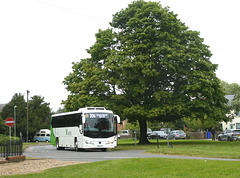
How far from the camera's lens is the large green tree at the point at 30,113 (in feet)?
255

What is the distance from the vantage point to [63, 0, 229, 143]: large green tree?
35562mm

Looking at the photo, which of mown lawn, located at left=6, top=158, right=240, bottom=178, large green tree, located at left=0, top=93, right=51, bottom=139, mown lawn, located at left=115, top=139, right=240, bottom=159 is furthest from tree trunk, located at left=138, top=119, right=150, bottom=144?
large green tree, located at left=0, top=93, right=51, bottom=139

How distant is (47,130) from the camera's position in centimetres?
8400

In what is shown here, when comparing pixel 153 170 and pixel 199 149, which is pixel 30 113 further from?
pixel 153 170

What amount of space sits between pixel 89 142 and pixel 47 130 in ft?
186

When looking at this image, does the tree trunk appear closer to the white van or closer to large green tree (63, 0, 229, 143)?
large green tree (63, 0, 229, 143)

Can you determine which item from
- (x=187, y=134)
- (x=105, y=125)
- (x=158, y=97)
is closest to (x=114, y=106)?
(x=158, y=97)

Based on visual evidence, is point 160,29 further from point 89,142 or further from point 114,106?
point 89,142

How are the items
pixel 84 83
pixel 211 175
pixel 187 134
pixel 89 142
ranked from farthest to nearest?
pixel 187 134 < pixel 84 83 < pixel 89 142 < pixel 211 175

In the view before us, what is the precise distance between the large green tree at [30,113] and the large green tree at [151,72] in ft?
132

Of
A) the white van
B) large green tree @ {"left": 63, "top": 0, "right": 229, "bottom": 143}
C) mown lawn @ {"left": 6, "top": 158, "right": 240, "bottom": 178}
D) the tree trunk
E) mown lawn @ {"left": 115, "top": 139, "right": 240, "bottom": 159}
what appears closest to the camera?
mown lawn @ {"left": 6, "top": 158, "right": 240, "bottom": 178}

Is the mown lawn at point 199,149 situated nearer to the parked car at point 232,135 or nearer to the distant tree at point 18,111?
the parked car at point 232,135

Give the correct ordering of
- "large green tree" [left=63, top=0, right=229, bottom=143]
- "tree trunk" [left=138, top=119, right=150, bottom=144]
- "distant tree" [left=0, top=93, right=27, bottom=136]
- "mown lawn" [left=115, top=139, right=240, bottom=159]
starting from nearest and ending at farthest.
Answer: "mown lawn" [left=115, top=139, right=240, bottom=159] < "large green tree" [left=63, top=0, right=229, bottom=143] < "tree trunk" [left=138, top=119, right=150, bottom=144] < "distant tree" [left=0, top=93, right=27, bottom=136]

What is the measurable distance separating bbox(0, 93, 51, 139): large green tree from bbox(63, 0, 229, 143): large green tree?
40251 mm
